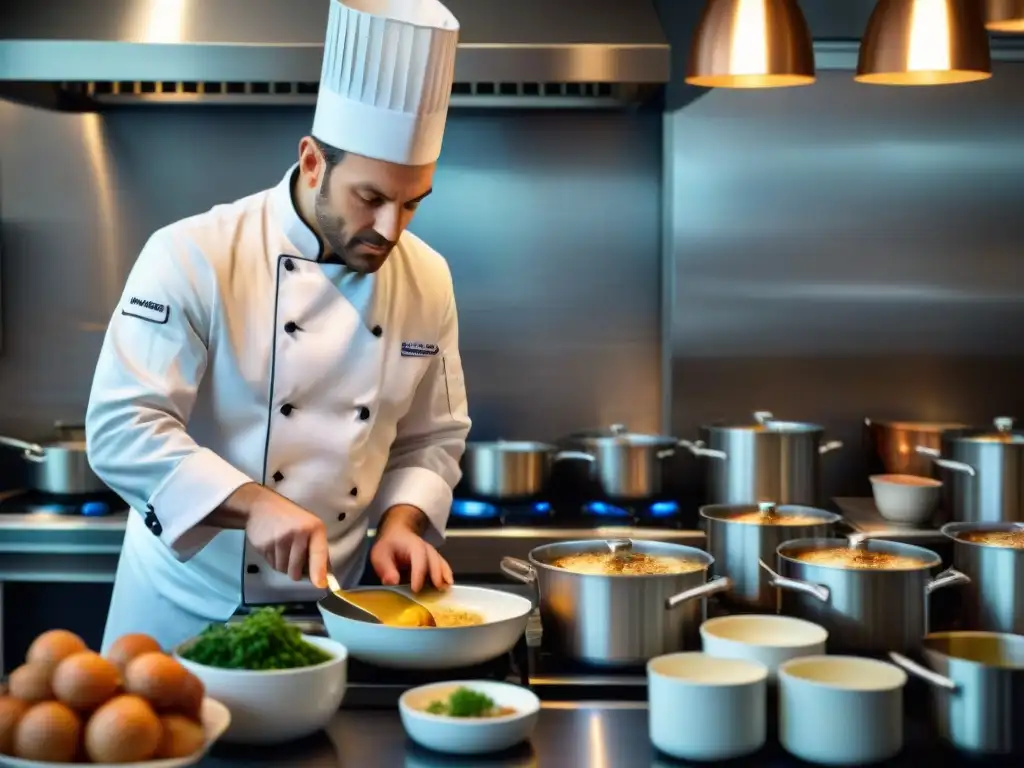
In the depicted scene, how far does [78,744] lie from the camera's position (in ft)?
4.17

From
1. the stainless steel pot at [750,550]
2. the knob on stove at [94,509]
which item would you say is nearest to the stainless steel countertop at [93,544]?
the knob on stove at [94,509]

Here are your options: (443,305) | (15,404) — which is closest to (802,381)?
(443,305)

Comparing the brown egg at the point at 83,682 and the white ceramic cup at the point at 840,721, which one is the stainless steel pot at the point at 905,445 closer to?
the white ceramic cup at the point at 840,721

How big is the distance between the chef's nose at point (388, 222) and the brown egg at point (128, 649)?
33.3 inches

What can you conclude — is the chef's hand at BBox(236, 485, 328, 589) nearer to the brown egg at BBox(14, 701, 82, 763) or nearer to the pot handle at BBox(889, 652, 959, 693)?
the brown egg at BBox(14, 701, 82, 763)

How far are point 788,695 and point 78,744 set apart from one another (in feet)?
2.47

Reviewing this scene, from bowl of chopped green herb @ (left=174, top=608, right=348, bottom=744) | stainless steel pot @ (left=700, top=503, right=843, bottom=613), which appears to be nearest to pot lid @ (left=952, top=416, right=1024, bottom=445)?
stainless steel pot @ (left=700, top=503, right=843, bottom=613)

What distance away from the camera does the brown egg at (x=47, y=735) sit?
1.24 meters

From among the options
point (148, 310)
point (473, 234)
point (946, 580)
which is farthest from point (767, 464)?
point (148, 310)

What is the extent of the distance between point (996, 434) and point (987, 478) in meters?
0.29

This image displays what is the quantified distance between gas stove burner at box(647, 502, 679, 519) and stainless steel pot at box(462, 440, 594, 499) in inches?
7.9

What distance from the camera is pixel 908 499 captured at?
3055mm

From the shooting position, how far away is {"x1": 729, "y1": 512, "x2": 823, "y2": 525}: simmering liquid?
2053 millimetres

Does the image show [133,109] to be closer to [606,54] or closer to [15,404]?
[15,404]
